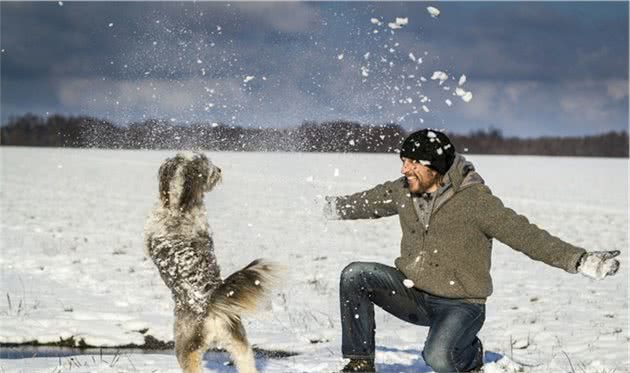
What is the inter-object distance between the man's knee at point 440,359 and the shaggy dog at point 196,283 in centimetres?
129

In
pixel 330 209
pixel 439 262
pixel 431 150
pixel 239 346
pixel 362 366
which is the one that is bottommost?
pixel 362 366

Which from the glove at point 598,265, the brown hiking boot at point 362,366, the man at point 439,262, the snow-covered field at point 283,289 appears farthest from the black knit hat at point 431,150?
the brown hiking boot at point 362,366

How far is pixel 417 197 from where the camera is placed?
5789 mm

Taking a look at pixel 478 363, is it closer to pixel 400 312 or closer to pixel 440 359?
pixel 440 359

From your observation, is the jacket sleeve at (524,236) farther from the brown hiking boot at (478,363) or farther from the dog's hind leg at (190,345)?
the dog's hind leg at (190,345)

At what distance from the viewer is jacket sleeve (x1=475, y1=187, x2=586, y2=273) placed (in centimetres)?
512

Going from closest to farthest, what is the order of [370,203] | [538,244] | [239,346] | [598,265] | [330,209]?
[598,265]
[538,244]
[239,346]
[370,203]
[330,209]

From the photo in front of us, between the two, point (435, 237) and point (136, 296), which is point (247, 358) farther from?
point (136, 296)

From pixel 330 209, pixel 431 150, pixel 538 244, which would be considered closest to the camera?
pixel 538 244

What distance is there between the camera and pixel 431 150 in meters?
5.56

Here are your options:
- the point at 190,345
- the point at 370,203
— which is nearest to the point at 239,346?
the point at 190,345

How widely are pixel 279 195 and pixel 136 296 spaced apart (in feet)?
57.3

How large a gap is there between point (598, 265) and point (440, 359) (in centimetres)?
133

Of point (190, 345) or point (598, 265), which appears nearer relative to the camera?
point (598, 265)
